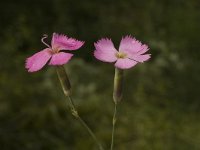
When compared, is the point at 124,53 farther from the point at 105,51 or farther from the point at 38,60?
the point at 38,60

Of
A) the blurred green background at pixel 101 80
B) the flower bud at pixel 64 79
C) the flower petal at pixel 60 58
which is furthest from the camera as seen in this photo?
the blurred green background at pixel 101 80

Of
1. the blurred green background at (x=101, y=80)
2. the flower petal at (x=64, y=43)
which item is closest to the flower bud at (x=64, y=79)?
the flower petal at (x=64, y=43)

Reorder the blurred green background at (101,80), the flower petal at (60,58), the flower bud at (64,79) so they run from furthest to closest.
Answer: the blurred green background at (101,80) → the flower bud at (64,79) → the flower petal at (60,58)

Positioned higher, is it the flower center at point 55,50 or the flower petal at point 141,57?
the flower center at point 55,50

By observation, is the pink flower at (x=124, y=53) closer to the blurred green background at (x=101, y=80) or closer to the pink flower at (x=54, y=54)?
the pink flower at (x=54, y=54)

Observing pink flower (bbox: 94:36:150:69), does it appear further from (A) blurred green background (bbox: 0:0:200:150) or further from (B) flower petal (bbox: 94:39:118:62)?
(A) blurred green background (bbox: 0:0:200:150)

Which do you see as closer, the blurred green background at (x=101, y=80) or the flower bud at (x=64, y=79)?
the flower bud at (x=64, y=79)

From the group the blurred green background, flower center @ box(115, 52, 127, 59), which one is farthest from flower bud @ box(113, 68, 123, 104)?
the blurred green background

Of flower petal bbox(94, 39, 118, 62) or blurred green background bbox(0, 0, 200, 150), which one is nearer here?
flower petal bbox(94, 39, 118, 62)
